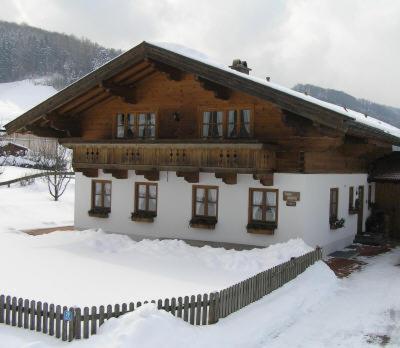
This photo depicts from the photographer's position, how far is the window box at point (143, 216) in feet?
63.0

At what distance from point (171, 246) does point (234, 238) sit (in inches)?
90.8

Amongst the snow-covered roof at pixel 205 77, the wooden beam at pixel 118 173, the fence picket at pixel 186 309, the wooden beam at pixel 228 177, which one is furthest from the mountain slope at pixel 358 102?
the fence picket at pixel 186 309

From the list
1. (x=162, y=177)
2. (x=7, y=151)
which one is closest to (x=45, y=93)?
(x=7, y=151)

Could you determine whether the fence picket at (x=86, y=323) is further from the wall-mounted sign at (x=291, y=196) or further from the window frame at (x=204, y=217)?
the wall-mounted sign at (x=291, y=196)

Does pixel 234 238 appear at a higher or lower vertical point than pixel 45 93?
lower

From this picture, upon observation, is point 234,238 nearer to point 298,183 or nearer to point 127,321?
point 298,183

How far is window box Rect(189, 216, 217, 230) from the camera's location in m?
17.9

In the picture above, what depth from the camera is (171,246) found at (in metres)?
17.1

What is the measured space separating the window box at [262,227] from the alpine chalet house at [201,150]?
5 centimetres

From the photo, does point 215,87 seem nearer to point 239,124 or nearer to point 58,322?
point 239,124

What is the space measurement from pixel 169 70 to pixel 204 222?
227 inches

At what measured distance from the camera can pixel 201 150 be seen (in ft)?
56.5

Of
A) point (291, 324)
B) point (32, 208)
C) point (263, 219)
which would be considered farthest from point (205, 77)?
point (32, 208)

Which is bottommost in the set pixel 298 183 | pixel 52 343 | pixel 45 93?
pixel 52 343
